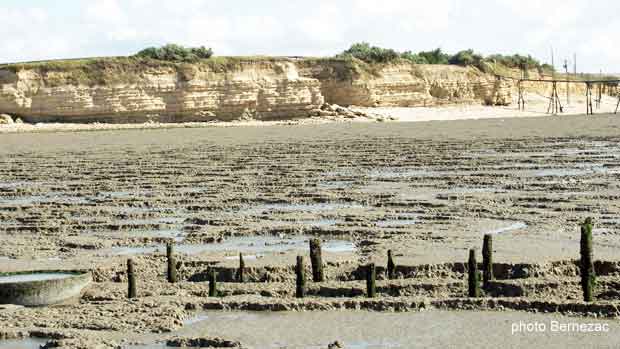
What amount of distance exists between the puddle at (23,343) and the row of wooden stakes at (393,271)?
112cm

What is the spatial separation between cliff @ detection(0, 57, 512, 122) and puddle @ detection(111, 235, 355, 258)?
119ft

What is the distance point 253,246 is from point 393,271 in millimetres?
2101

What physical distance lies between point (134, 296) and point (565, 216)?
220 inches

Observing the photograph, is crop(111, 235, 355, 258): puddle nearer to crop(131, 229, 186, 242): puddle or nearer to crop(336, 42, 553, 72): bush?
crop(131, 229, 186, 242): puddle

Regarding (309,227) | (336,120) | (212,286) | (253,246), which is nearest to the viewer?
(212,286)

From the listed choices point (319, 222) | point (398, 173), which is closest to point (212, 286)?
point (319, 222)

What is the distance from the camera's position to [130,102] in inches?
1806

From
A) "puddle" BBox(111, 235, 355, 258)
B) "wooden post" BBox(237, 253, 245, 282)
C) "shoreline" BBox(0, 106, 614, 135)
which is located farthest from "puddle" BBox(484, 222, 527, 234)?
"shoreline" BBox(0, 106, 614, 135)

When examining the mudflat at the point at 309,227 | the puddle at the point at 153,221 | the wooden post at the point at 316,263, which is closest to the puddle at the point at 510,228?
the mudflat at the point at 309,227

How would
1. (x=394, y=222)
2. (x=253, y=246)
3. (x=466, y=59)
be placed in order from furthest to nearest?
(x=466, y=59) → (x=394, y=222) → (x=253, y=246)

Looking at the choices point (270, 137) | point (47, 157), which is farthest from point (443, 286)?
point (270, 137)

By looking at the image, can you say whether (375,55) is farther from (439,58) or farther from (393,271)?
(393,271)

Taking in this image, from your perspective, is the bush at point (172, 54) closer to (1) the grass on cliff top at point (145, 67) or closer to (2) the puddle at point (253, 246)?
(1) the grass on cliff top at point (145, 67)

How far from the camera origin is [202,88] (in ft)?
155
